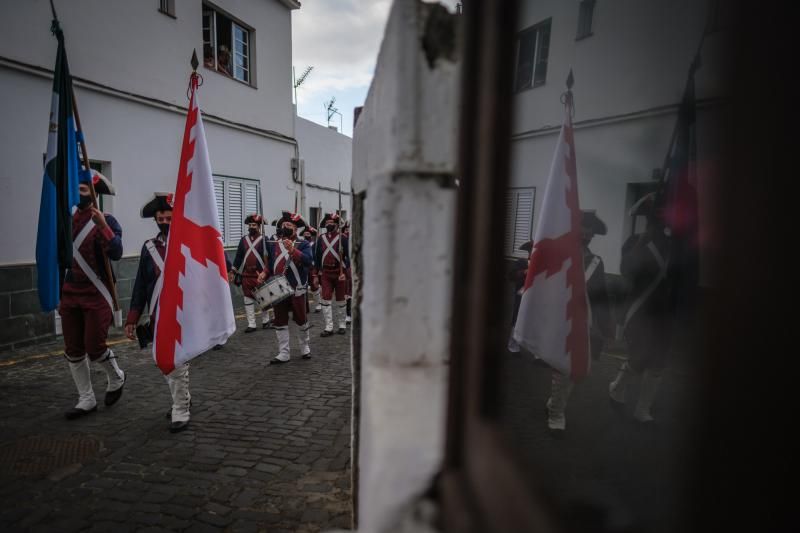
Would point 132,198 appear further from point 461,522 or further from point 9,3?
point 461,522

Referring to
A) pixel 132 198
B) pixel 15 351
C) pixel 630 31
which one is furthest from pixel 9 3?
pixel 630 31

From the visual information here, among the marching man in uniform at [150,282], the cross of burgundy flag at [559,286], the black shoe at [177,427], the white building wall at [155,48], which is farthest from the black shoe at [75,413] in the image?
the white building wall at [155,48]

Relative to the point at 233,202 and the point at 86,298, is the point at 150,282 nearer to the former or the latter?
the point at 86,298

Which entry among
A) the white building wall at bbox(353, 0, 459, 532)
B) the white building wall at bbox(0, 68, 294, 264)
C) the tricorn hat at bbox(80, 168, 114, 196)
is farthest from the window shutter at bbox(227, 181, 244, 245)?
the white building wall at bbox(353, 0, 459, 532)

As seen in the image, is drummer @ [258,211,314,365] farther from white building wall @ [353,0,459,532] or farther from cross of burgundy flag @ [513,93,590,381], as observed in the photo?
white building wall @ [353,0,459,532]

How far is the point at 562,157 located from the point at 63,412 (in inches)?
212

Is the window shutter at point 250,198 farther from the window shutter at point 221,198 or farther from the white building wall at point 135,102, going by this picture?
the window shutter at point 221,198

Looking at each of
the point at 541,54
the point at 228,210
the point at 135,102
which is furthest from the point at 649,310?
the point at 228,210

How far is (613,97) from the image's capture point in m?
8.10

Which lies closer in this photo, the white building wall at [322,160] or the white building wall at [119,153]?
the white building wall at [119,153]

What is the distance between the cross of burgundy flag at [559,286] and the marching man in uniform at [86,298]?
4.16 metres

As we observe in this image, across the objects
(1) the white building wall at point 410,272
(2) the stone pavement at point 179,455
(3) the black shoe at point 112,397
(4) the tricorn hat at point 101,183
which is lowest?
(2) the stone pavement at point 179,455

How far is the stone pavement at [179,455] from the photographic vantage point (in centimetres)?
288

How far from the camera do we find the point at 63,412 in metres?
4.41
